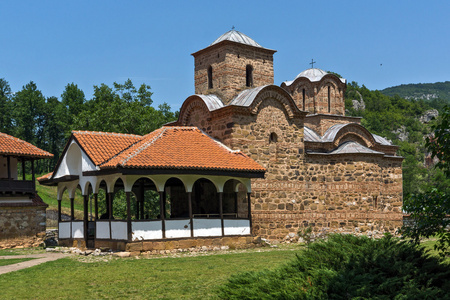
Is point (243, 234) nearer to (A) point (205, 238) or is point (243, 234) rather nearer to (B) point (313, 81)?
(A) point (205, 238)

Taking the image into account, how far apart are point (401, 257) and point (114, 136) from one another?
1209 centimetres

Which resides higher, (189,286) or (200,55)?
(200,55)

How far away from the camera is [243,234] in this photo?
16.5 m

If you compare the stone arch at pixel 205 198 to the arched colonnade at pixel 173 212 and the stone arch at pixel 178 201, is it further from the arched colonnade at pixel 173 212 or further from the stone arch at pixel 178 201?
the stone arch at pixel 178 201

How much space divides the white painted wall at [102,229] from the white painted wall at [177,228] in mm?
1971

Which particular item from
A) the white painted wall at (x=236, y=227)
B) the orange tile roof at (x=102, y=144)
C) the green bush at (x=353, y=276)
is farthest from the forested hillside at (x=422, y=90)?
the green bush at (x=353, y=276)

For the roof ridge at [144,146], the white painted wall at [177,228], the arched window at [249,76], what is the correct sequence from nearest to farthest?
the roof ridge at [144,146] → the white painted wall at [177,228] → the arched window at [249,76]

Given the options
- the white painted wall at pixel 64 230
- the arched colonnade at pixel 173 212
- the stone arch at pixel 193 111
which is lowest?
the white painted wall at pixel 64 230

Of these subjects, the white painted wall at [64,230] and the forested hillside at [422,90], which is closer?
the white painted wall at [64,230]

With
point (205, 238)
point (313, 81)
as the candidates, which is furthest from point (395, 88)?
point (205, 238)

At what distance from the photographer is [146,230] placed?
14.6 meters

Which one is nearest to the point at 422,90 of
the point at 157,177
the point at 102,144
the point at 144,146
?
the point at 102,144

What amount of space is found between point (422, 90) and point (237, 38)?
143830mm

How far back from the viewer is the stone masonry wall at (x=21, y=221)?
19.2 metres
